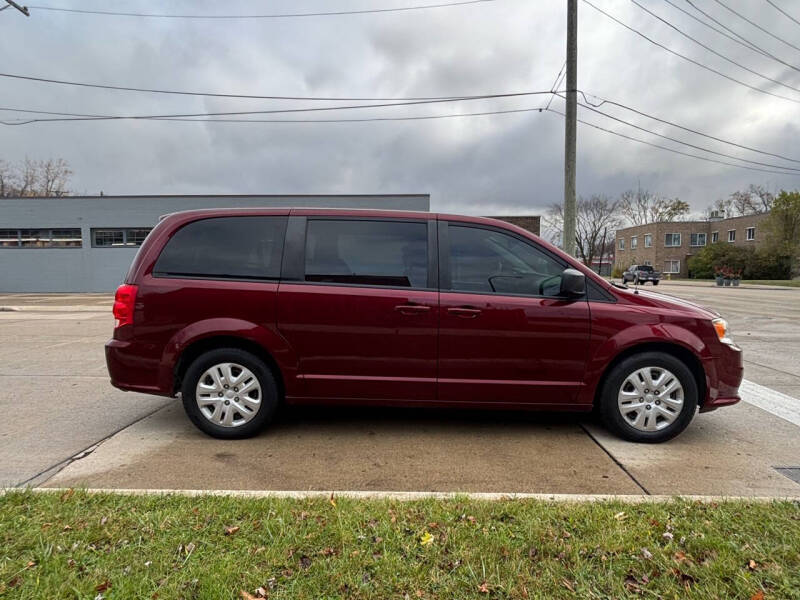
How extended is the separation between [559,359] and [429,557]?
206 cm

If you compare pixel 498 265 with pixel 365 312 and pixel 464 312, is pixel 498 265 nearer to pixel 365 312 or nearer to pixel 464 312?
pixel 464 312

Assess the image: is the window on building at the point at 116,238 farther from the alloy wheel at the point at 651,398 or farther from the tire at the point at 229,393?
the alloy wheel at the point at 651,398

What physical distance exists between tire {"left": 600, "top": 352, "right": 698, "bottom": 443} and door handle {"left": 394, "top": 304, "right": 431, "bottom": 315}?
5.42 feet

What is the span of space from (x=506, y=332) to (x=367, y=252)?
1.34 metres

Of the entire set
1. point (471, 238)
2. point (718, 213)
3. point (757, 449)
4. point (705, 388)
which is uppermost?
point (718, 213)

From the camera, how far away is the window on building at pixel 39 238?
23.8m

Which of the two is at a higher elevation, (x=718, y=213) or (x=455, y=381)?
(x=718, y=213)

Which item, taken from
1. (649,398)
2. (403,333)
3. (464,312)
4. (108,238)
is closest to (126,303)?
(403,333)

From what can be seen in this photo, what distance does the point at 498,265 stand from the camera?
383cm

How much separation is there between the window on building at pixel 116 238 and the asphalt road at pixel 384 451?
829 inches

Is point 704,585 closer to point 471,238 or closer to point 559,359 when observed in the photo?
point 559,359

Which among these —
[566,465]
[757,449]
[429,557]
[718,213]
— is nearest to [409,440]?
[566,465]

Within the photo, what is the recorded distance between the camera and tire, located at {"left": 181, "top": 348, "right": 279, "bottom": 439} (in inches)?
147

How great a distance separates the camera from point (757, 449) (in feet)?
12.2
